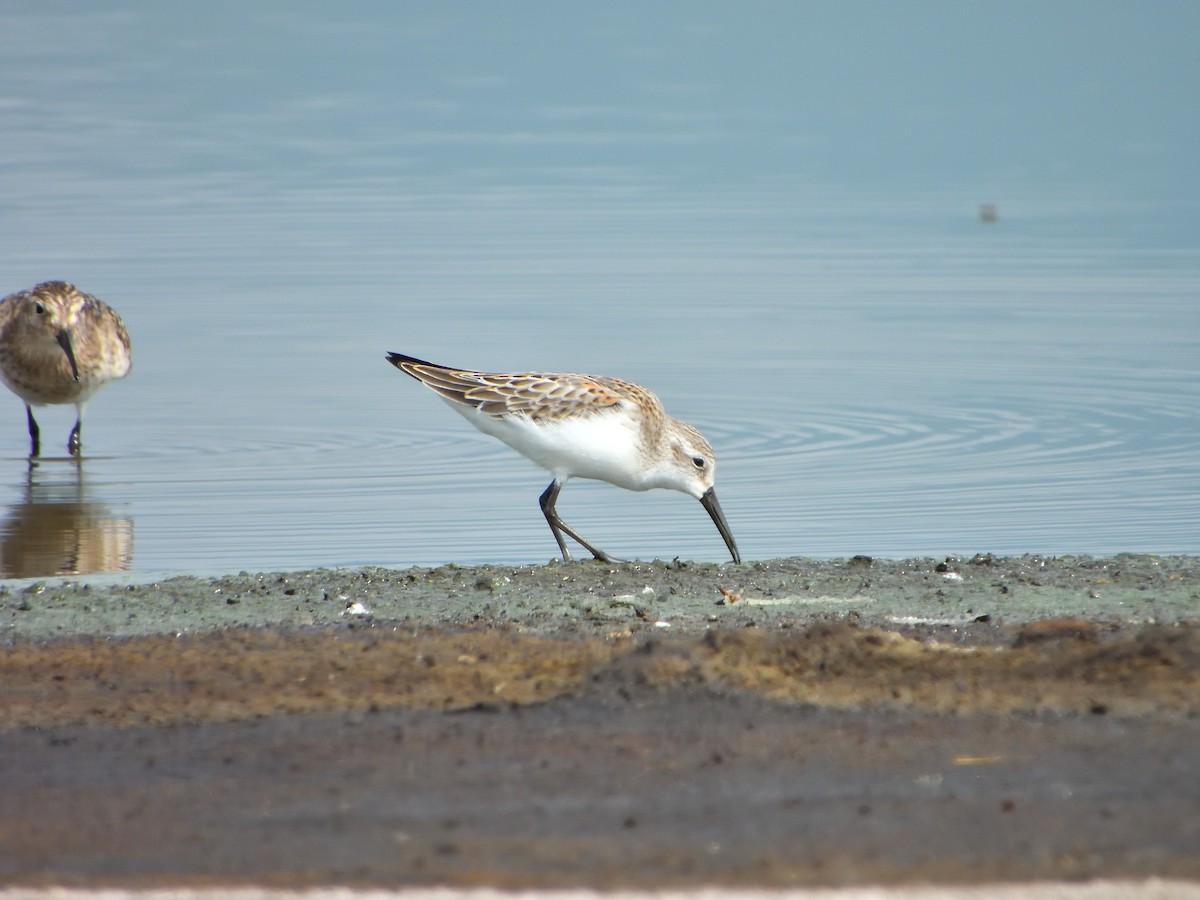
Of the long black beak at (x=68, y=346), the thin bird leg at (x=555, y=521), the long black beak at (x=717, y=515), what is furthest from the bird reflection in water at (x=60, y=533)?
the long black beak at (x=717, y=515)

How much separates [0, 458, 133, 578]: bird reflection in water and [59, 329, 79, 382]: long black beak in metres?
1.21

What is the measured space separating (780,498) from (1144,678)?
483 centimetres

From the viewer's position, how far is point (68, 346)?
44.4 feet

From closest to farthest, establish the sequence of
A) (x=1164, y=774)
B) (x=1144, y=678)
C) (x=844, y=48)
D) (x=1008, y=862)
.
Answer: (x=1008, y=862), (x=1164, y=774), (x=1144, y=678), (x=844, y=48)

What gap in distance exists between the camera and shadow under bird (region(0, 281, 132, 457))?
13.5 metres

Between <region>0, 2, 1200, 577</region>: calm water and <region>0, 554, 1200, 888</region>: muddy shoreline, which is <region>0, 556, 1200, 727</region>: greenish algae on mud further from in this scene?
A: <region>0, 2, 1200, 577</region>: calm water

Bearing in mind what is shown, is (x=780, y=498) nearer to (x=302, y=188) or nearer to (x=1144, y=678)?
(x=1144, y=678)

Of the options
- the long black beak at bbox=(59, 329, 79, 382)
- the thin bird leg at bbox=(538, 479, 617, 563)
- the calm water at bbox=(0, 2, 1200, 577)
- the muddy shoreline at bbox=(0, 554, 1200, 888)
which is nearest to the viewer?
the muddy shoreline at bbox=(0, 554, 1200, 888)

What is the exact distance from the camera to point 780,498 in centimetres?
1120

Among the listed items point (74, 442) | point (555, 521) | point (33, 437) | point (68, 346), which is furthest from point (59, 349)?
point (555, 521)

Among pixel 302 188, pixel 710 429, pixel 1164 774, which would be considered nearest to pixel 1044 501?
pixel 710 429

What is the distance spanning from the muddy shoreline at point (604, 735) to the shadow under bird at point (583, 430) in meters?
1.27

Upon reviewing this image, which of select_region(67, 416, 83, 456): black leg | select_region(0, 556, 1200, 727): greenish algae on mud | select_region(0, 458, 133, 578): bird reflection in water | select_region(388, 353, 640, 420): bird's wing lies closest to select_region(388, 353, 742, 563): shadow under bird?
select_region(388, 353, 640, 420): bird's wing

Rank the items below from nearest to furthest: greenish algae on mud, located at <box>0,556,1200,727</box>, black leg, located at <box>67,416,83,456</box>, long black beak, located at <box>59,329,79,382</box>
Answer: greenish algae on mud, located at <box>0,556,1200,727</box>, black leg, located at <box>67,416,83,456</box>, long black beak, located at <box>59,329,79,382</box>
